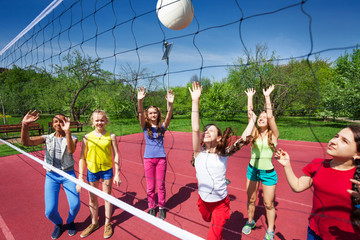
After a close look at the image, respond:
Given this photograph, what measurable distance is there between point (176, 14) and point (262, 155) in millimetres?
2161

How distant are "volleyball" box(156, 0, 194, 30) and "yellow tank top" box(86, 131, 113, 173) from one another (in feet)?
6.03

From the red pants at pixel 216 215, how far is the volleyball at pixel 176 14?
235 cm

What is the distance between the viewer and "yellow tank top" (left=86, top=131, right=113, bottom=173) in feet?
7.30

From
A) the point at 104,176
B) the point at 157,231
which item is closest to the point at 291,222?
the point at 157,231

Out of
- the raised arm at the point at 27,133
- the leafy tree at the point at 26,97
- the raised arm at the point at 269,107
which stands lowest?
the raised arm at the point at 27,133

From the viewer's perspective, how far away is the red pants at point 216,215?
1638 millimetres

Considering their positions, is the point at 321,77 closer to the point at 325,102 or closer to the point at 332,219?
the point at 325,102

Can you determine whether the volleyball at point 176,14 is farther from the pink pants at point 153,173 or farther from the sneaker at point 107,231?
the sneaker at point 107,231

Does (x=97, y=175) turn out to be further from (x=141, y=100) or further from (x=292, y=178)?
(x=292, y=178)

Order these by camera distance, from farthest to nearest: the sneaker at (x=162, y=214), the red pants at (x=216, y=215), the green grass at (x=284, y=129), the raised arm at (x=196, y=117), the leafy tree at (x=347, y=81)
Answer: the leafy tree at (x=347, y=81) → the green grass at (x=284, y=129) → the sneaker at (x=162, y=214) → the raised arm at (x=196, y=117) → the red pants at (x=216, y=215)

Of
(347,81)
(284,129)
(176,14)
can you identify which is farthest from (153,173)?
(347,81)

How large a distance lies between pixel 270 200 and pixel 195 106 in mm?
1277

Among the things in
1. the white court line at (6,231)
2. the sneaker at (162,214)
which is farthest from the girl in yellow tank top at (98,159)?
the white court line at (6,231)

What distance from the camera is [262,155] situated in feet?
6.88
